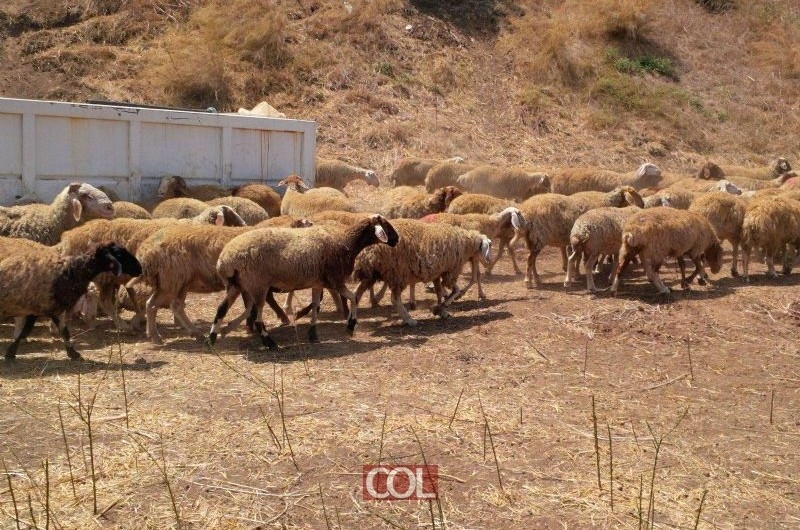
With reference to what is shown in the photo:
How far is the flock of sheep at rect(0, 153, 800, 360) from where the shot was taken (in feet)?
29.8

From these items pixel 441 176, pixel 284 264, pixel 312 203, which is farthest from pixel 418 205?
pixel 441 176

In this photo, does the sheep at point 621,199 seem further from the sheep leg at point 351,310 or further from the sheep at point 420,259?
the sheep leg at point 351,310

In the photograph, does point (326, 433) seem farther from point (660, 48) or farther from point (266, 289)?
point (660, 48)

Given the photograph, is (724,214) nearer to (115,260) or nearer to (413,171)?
(115,260)

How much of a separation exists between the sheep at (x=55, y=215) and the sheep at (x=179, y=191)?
2886 mm

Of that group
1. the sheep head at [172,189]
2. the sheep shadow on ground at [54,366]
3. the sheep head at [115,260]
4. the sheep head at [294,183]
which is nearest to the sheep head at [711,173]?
the sheep head at [294,183]

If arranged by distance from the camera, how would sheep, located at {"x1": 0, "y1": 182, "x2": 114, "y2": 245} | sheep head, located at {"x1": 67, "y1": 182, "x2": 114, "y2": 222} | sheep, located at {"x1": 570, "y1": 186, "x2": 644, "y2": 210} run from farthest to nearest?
1. sheep, located at {"x1": 570, "y1": 186, "x2": 644, "y2": 210}
2. sheep head, located at {"x1": 67, "y1": 182, "x2": 114, "y2": 222}
3. sheep, located at {"x1": 0, "y1": 182, "x2": 114, "y2": 245}

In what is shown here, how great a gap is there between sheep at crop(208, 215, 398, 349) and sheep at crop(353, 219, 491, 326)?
0.52m

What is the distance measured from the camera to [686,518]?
5113 millimetres

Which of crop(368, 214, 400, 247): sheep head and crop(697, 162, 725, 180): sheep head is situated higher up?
crop(697, 162, 725, 180): sheep head

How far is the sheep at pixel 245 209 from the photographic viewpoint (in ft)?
45.3

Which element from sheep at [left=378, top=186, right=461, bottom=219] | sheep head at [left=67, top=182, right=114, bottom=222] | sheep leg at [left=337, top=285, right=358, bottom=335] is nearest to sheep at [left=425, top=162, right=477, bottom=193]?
sheep at [left=378, top=186, right=461, bottom=219]

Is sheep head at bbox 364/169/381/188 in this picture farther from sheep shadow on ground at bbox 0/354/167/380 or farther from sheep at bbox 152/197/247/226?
sheep shadow on ground at bbox 0/354/167/380

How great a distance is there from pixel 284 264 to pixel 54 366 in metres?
2.63
